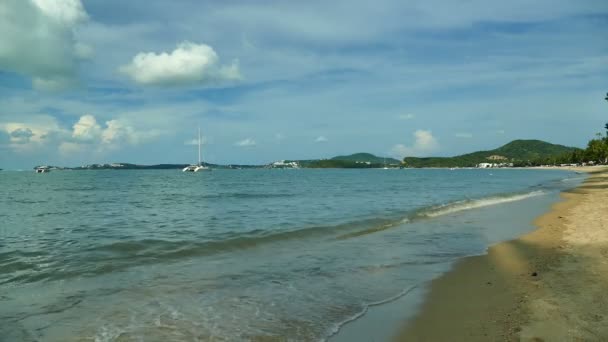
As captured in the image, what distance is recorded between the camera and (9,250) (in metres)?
15.0

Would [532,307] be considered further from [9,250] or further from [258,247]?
[9,250]

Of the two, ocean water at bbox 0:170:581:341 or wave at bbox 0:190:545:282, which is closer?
ocean water at bbox 0:170:581:341

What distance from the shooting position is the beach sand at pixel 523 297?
6586 millimetres

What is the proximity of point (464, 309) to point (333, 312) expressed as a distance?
8.29 feet

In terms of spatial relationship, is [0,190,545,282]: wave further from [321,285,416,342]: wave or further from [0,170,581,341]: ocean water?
[321,285,416,342]: wave

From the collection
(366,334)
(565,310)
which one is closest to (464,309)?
(565,310)

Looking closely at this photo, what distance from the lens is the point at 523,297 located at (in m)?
8.38

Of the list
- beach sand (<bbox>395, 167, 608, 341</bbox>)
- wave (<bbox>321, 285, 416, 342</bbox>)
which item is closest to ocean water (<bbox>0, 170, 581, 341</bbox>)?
wave (<bbox>321, 285, 416, 342</bbox>)

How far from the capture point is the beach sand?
21.6 ft

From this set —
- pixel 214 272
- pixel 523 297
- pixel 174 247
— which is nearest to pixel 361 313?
pixel 523 297

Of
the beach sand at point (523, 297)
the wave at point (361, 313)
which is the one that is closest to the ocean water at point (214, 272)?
the wave at point (361, 313)

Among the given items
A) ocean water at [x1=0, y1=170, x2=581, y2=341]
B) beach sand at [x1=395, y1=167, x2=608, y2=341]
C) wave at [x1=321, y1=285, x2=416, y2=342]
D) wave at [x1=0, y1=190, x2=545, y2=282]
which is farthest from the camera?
wave at [x1=0, y1=190, x2=545, y2=282]

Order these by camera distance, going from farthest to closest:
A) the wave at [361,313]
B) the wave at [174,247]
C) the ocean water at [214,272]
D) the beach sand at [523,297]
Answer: the wave at [174,247] < the ocean water at [214,272] < the wave at [361,313] < the beach sand at [523,297]

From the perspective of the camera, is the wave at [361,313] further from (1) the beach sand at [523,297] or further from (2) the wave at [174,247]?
(2) the wave at [174,247]
